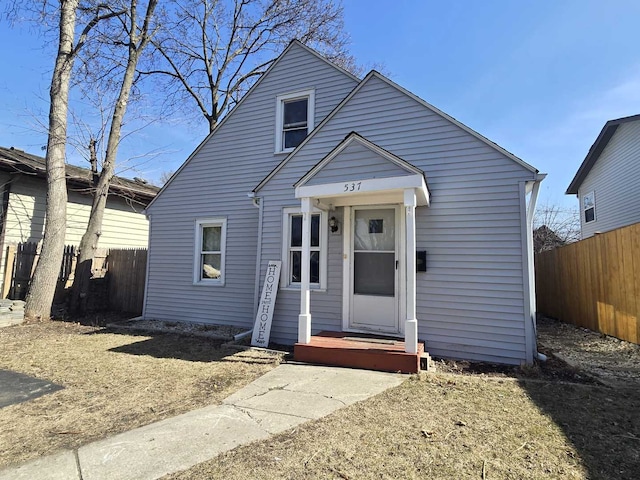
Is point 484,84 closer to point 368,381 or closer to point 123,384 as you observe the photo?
point 368,381

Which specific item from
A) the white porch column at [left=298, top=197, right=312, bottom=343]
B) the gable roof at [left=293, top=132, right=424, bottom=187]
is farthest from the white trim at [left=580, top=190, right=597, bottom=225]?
the white porch column at [left=298, top=197, right=312, bottom=343]

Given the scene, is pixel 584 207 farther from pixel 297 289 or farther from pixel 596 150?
pixel 297 289

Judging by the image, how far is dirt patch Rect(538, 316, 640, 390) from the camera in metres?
4.96

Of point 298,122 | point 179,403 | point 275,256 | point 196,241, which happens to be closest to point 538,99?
point 298,122

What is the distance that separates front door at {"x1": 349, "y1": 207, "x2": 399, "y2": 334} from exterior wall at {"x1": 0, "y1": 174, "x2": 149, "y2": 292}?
32.7 feet

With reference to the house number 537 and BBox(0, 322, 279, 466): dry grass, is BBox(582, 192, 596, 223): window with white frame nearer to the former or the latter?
the house number 537

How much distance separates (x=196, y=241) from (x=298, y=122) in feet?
12.9

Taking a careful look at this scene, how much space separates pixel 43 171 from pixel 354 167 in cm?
977

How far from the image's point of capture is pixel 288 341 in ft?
22.5

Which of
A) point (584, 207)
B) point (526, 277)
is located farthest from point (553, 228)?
point (526, 277)

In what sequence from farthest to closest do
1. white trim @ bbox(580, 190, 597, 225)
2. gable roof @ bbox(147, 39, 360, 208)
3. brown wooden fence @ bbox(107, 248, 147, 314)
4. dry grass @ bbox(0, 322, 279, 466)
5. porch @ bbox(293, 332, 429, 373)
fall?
white trim @ bbox(580, 190, 597, 225) → brown wooden fence @ bbox(107, 248, 147, 314) → gable roof @ bbox(147, 39, 360, 208) → porch @ bbox(293, 332, 429, 373) → dry grass @ bbox(0, 322, 279, 466)

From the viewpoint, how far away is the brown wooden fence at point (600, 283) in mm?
6691

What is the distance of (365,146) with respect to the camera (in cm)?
579

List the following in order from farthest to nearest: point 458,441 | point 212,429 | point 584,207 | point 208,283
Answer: point 584,207 → point 208,283 → point 212,429 → point 458,441
